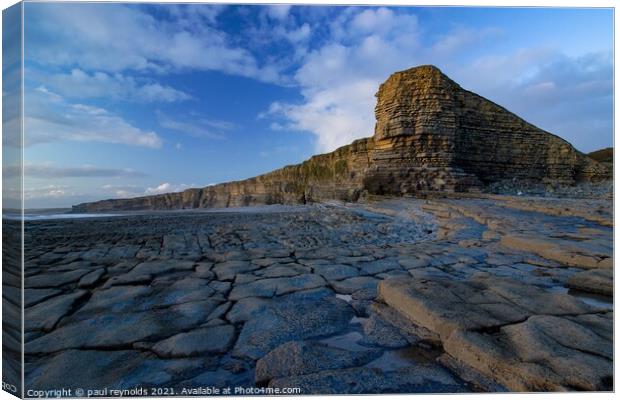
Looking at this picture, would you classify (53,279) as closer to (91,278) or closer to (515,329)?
(91,278)

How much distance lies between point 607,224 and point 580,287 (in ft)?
14.3

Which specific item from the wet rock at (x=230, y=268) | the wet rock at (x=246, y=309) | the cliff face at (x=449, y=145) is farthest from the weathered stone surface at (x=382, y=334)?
the cliff face at (x=449, y=145)

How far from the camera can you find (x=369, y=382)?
1.08 metres

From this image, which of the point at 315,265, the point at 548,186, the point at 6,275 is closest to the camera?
the point at 6,275

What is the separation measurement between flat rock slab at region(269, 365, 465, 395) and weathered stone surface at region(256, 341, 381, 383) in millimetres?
33

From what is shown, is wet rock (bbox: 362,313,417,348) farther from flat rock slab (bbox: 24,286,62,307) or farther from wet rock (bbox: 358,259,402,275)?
flat rock slab (bbox: 24,286,62,307)

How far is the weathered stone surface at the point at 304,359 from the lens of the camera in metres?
1.14

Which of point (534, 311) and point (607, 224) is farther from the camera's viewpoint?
point (607, 224)

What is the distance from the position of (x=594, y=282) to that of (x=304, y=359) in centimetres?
220

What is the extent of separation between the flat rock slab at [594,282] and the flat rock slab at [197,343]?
2.40m

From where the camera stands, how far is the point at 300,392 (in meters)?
1.09

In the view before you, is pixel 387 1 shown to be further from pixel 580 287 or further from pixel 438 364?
pixel 580 287

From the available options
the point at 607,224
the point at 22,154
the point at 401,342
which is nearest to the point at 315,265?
the point at 401,342

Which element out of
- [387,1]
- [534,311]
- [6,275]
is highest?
[387,1]
